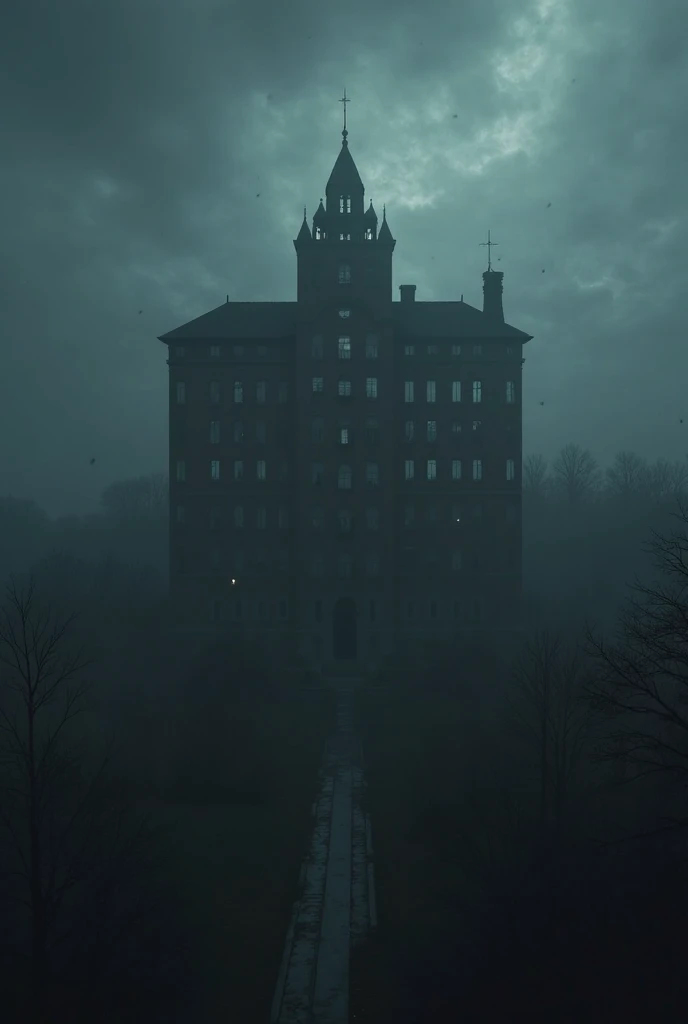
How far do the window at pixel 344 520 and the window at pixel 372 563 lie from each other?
205cm

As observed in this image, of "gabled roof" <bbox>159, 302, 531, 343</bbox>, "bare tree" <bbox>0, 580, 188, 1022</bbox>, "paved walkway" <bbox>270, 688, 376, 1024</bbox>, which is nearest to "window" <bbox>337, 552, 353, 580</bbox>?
"gabled roof" <bbox>159, 302, 531, 343</bbox>

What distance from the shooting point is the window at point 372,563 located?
191 feet

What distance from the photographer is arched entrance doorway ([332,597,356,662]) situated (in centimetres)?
5819

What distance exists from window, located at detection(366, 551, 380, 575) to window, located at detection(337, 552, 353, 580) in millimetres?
1018

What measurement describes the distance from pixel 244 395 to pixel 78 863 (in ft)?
160

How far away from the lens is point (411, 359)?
6072cm

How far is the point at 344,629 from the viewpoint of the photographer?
58.8 m

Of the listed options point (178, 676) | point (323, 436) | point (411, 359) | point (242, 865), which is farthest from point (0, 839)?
point (411, 359)

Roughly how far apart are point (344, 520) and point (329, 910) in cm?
3938

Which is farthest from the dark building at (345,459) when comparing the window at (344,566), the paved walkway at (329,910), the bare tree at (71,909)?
the bare tree at (71,909)

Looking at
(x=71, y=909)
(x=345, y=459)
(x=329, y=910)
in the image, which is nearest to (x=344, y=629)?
(x=345, y=459)

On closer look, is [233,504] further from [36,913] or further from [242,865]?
[36,913]

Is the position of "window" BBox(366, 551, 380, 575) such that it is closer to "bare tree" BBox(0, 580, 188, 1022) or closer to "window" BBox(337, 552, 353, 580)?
"window" BBox(337, 552, 353, 580)

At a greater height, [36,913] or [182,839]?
[36,913]
